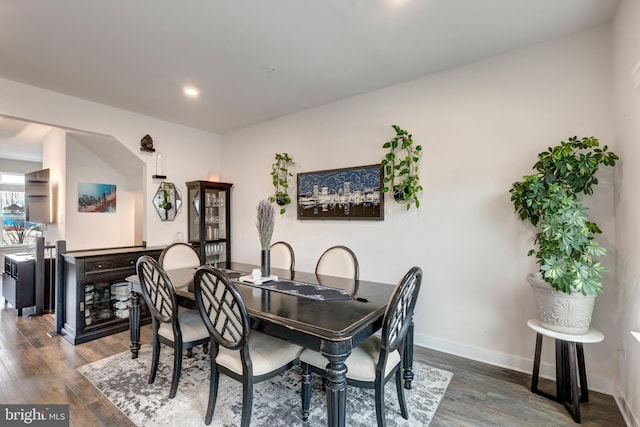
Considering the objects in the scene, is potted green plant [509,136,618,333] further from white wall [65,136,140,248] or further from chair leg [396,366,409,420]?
white wall [65,136,140,248]

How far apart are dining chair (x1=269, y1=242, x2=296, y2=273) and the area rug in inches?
41.7

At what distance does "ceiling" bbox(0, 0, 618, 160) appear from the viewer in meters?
2.02

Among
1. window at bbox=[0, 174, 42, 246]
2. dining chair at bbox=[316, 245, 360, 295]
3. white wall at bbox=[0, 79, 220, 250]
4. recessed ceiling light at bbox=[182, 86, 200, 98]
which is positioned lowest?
dining chair at bbox=[316, 245, 360, 295]

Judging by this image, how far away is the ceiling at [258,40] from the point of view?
79.4 inches

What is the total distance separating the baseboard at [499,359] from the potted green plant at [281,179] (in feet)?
7.65

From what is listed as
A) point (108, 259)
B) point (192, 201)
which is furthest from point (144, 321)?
point (192, 201)

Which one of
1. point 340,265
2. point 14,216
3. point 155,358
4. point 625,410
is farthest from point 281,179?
point 14,216

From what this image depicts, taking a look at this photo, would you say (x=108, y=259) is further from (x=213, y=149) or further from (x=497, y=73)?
(x=497, y=73)

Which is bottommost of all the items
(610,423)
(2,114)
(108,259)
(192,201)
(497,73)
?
(610,423)

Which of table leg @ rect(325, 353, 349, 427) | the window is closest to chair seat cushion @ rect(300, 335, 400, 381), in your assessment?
table leg @ rect(325, 353, 349, 427)

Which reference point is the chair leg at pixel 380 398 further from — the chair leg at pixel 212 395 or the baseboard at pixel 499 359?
the baseboard at pixel 499 359

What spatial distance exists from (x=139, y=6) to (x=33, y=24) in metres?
0.89

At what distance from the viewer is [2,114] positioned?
2977 mm

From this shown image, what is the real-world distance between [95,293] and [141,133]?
2.15 meters
